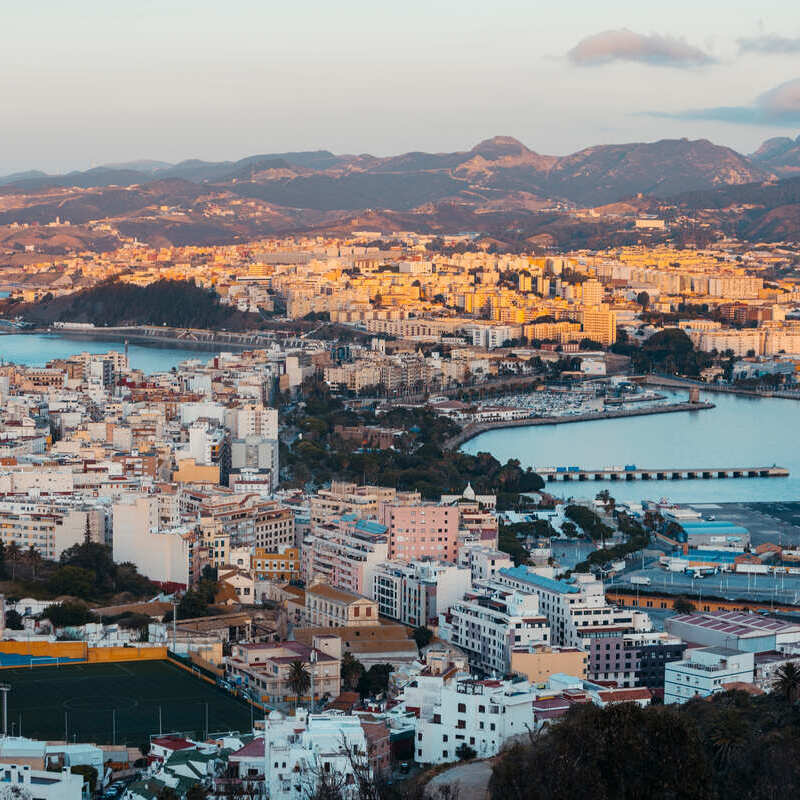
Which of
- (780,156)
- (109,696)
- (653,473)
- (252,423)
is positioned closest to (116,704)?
(109,696)

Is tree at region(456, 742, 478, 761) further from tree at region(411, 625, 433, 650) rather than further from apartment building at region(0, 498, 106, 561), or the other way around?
apartment building at region(0, 498, 106, 561)

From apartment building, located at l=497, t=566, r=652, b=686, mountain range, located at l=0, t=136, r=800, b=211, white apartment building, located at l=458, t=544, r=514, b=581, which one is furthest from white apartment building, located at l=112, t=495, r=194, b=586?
mountain range, located at l=0, t=136, r=800, b=211

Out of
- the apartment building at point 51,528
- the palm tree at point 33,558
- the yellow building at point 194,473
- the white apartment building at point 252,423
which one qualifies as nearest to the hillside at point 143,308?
the white apartment building at point 252,423

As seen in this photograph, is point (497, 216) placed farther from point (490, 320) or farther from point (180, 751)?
point (180, 751)

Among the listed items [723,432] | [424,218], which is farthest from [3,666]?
[424,218]

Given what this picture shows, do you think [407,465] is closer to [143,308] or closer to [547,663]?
[547,663]

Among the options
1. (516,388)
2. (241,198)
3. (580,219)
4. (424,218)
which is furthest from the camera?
(241,198)
